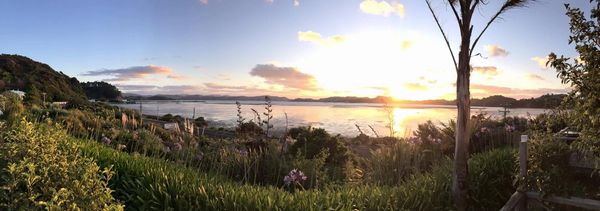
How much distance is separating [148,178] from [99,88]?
98.9 meters

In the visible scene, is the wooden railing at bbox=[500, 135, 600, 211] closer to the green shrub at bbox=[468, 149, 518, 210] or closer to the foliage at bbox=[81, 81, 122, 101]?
the green shrub at bbox=[468, 149, 518, 210]

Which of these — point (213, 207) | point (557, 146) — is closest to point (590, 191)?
point (557, 146)

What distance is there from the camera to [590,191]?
7137mm

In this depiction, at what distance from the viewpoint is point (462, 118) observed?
20.8 feet

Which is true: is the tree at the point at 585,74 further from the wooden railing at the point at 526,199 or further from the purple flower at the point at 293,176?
the purple flower at the point at 293,176

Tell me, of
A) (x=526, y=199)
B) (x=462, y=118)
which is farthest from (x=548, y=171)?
(x=462, y=118)

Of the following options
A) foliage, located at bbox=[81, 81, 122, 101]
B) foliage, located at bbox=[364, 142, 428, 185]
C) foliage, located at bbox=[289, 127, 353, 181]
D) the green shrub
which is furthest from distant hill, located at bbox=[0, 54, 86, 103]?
the green shrub

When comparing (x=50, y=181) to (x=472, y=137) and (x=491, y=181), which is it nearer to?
(x=491, y=181)

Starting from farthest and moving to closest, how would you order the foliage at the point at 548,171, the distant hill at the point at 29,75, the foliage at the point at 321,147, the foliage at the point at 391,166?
the distant hill at the point at 29,75, the foliage at the point at 321,147, the foliage at the point at 391,166, the foliage at the point at 548,171

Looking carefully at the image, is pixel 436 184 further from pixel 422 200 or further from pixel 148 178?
pixel 148 178

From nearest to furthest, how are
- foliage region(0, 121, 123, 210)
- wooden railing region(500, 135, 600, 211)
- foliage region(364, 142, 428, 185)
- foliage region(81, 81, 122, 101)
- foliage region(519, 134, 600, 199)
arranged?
foliage region(0, 121, 123, 210) < wooden railing region(500, 135, 600, 211) < foliage region(519, 134, 600, 199) < foliage region(364, 142, 428, 185) < foliage region(81, 81, 122, 101)

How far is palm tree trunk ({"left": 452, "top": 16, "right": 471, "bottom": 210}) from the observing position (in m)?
6.30

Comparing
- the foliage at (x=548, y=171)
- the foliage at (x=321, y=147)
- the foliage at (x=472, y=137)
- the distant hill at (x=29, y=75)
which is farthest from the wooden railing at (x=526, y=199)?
the distant hill at (x=29, y=75)

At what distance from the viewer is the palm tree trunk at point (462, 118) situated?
6305 mm
